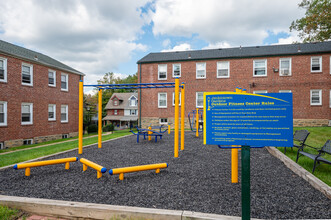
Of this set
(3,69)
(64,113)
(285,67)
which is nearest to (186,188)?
(3,69)

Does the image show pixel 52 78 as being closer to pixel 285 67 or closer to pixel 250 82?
pixel 250 82

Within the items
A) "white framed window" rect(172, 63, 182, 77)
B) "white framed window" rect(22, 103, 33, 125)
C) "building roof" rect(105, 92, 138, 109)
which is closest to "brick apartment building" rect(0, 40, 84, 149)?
"white framed window" rect(22, 103, 33, 125)

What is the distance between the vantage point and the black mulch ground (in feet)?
11.2

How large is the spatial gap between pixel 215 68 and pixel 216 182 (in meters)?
19.3

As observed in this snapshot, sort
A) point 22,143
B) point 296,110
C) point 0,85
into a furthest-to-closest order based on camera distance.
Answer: point 296,110 < point 22,143 < point 0,85

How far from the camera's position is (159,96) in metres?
23.8

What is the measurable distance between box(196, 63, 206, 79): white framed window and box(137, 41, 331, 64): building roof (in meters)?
0.79

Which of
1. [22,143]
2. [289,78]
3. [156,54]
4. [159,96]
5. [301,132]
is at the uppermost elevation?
[156,54]

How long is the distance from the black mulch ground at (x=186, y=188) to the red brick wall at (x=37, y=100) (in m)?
12.6

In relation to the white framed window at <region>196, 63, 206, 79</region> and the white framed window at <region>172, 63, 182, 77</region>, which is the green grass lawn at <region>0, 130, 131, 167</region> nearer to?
the white framed window at <region>172, 63, 182, 77</region>

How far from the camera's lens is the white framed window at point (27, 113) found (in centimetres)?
1689

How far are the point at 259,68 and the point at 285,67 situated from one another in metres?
2.53

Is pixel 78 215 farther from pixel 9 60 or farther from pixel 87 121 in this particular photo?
pixel 87 121

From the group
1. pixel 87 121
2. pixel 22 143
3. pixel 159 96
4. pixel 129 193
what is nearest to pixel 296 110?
pixel 159 96
